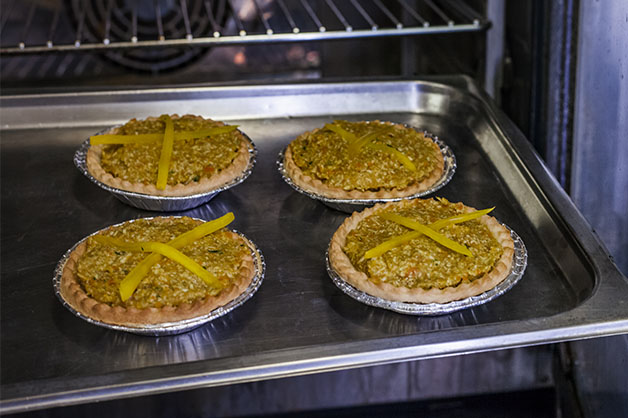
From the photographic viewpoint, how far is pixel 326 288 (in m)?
2.08

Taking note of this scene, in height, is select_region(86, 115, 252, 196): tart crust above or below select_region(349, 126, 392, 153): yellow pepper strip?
below

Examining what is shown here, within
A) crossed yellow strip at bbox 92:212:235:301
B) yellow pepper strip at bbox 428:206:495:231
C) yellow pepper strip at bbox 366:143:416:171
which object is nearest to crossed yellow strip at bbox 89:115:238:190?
crossed yellow strip at bbox 92:212:235:301

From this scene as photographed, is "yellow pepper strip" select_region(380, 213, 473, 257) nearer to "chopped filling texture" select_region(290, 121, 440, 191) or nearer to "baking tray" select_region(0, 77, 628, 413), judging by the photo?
"baking tray" select_region(0, 77, 628, 413)

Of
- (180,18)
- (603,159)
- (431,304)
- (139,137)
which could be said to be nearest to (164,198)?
(139,137)

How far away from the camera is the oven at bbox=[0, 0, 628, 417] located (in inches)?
70.0

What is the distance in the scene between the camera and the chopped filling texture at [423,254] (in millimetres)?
1942

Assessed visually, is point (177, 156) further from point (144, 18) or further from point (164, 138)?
point (144, 18)

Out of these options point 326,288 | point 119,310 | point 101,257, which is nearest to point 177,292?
point 119,310

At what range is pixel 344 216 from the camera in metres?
2.42

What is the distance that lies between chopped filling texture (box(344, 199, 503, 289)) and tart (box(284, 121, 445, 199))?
0.61ft

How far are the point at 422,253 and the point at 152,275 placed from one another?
74 centimetres

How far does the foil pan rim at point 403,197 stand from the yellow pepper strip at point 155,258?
34cm

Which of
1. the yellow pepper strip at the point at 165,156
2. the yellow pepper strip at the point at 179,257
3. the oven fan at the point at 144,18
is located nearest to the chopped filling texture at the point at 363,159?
the yellow pepper strip at the point at 165,156

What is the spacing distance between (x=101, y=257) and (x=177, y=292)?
0.94 ft
